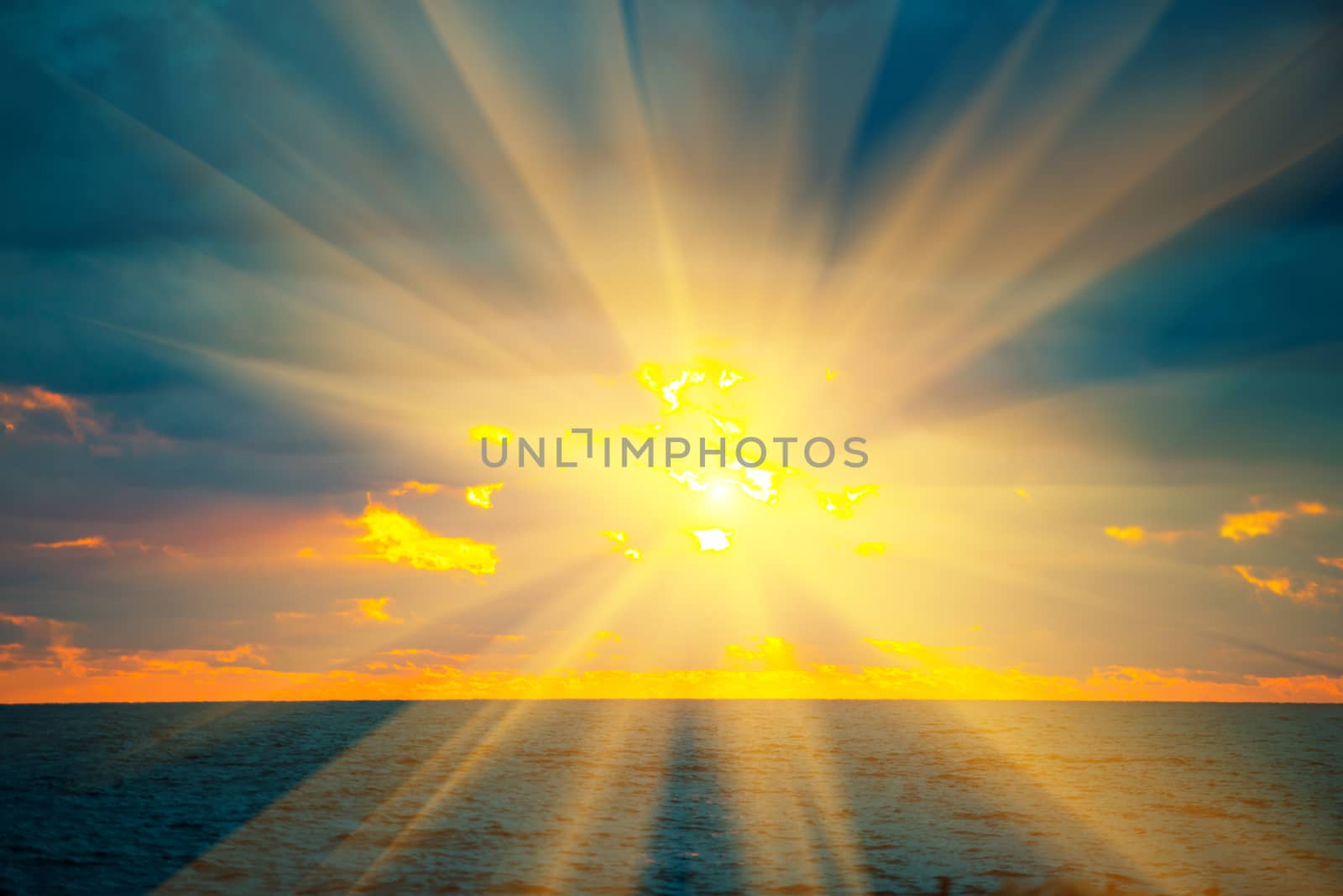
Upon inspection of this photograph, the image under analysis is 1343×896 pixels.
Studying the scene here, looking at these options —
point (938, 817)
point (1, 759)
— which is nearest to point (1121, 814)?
point (938, 817)

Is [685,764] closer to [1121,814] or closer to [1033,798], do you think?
[1033,798]

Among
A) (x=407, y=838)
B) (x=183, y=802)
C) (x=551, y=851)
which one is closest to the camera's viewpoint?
(x=551, y=851)

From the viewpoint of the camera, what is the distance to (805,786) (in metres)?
73.4

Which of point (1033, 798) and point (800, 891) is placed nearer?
point (800, 891)

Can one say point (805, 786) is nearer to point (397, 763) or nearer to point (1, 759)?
point (397, 763)

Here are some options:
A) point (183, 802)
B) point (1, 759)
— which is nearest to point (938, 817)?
point (183, 802)

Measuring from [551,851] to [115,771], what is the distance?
213 ft

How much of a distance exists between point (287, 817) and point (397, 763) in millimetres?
40495

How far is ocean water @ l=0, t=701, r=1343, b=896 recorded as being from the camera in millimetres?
38969

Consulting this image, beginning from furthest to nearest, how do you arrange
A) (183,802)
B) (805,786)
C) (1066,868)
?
(805,786) < (183,802) < (1066,868)

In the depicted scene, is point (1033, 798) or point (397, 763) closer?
point (1033, 798)

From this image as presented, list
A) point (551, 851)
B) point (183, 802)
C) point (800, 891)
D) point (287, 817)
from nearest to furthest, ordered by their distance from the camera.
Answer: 1. point (800, 891)
2. point (551, 851)
3. point (287, 817)
4. point (183, 802)

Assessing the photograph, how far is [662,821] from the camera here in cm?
5519

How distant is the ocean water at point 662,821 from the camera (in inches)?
1534
